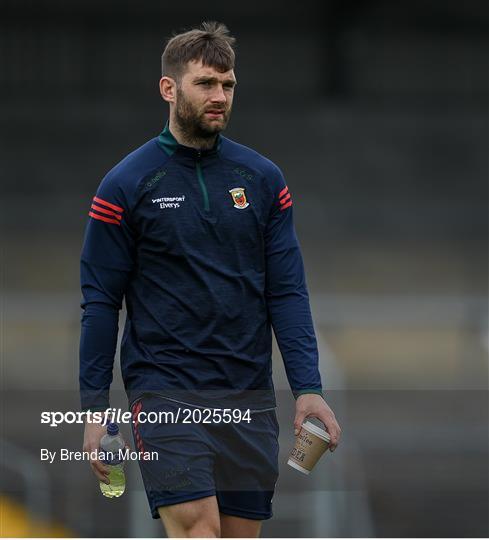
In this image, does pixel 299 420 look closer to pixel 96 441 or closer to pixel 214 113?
pixel 96 441

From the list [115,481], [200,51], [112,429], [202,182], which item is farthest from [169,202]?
[115,481]

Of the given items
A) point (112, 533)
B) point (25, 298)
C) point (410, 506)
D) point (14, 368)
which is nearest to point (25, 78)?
point (25, 298)

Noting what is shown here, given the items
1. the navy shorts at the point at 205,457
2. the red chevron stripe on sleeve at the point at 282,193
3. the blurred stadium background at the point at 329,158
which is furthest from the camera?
the blurred stadium background at the point at 329,158

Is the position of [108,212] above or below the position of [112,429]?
above

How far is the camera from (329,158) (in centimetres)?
1422

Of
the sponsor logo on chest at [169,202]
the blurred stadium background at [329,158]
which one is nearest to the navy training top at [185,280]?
the sponsor logo on chest at [169,202]

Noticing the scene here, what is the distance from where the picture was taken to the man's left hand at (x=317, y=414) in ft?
8.43

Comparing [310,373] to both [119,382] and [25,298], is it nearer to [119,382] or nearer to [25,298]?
[119,382]

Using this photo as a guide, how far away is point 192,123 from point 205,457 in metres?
0.74

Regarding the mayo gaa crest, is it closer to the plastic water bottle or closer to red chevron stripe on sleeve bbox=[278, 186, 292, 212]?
red chevron stripe on sleeve bbox=[278, 186, 292, 212]

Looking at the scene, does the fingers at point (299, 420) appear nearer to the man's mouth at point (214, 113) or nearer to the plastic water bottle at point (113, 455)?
the plastic water bottle at point (113, 455)

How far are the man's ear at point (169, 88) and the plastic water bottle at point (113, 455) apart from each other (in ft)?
2.47

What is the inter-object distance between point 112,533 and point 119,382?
0.68 meters

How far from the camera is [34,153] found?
14.2 metres
